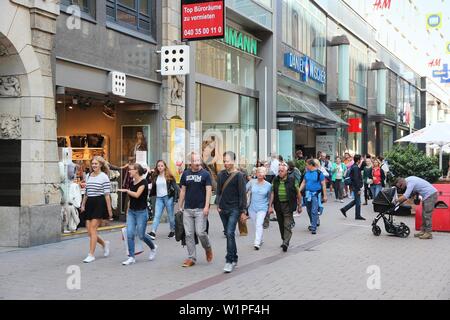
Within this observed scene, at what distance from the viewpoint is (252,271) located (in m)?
8.71

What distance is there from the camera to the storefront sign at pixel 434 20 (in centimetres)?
3731

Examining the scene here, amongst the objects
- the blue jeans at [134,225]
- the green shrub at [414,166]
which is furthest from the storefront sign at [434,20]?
the blue jeans at [134,225]

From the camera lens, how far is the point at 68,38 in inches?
474

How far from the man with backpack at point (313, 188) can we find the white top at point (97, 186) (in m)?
5.32

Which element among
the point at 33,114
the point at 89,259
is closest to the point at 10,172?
the point at 33,114

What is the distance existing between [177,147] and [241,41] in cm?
717

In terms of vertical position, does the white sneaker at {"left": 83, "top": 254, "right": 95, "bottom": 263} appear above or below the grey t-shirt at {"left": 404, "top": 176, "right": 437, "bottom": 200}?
below

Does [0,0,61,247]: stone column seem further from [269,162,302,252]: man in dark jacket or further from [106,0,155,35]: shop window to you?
[269,162,302,252]: man in dark jacket

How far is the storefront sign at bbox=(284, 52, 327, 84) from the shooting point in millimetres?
25600

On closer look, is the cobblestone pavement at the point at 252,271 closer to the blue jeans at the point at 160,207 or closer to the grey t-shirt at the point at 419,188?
the blue jeans at the point at 160,207

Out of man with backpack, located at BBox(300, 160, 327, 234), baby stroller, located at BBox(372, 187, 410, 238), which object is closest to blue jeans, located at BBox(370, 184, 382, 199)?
man with backpack, located at BBox(300, 160, 327, 234)

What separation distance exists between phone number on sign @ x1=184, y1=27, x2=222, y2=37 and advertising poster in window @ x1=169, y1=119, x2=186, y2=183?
2.29 metres
